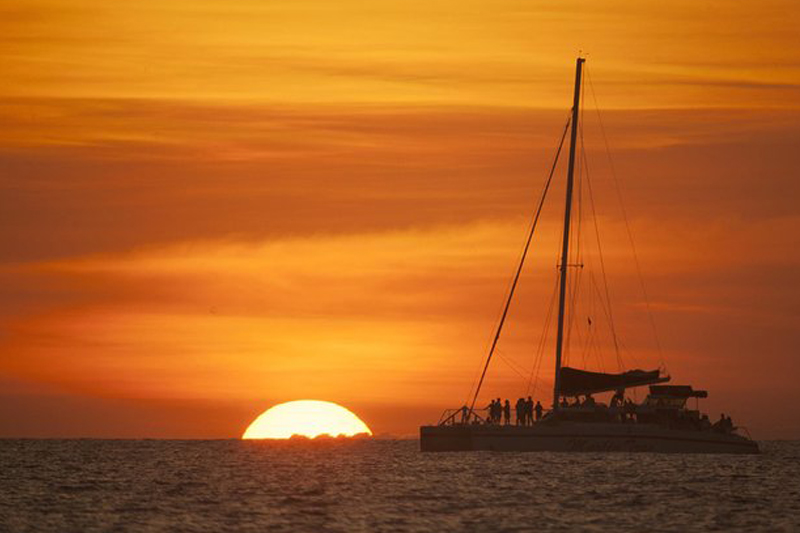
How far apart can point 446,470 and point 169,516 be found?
30.5 m

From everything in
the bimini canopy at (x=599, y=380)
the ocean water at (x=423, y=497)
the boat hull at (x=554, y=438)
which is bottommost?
the ocean water at (x=423, y=497)

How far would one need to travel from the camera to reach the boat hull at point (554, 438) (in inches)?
3514

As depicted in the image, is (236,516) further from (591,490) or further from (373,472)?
(373,472)

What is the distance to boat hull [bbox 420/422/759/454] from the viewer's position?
8925cm

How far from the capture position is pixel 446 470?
87125 mm

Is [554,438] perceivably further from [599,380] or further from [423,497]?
[423,497]

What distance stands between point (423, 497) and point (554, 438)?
24.2 m

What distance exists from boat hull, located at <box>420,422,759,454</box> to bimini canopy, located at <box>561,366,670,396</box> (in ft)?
12.1

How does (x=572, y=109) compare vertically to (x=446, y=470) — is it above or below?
above

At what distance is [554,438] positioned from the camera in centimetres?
8962

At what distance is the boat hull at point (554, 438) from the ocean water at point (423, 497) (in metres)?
1.25

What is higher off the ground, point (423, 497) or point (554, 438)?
point (554, 438)

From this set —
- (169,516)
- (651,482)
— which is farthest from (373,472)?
(169,516)

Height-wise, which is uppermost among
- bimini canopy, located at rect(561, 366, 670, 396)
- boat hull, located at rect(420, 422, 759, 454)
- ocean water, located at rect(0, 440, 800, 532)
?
bimini canopy, located at rect(561, 366, 670, 396)
